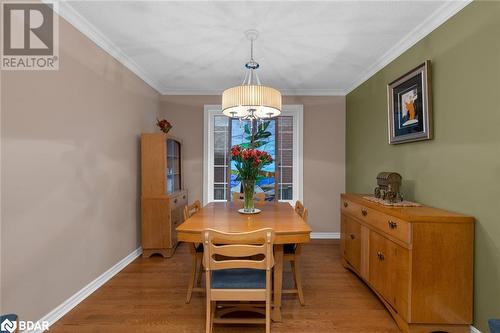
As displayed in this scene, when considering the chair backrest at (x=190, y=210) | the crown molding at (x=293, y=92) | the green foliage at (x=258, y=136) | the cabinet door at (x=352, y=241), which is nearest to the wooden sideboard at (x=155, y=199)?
the chair backrest at (x=190, y=210)

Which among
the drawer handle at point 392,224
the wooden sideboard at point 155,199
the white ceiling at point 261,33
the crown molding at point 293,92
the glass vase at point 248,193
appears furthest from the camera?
the crown molding at point 293,92

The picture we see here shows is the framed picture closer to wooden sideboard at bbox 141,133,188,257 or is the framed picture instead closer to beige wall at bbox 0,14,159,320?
wooden sideboard at bbox 141,133,188,257

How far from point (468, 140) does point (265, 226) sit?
5.39 feet

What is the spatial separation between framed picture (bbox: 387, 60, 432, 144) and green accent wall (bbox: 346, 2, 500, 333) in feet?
0.20

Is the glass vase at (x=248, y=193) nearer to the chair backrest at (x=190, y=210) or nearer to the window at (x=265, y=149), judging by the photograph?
the chair backrest at (x=190, y=210)

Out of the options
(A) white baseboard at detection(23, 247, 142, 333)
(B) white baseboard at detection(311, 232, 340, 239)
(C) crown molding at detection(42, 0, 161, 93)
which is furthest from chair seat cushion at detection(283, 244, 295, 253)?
(C) crown molding at detection(42, 0, 161, 93)

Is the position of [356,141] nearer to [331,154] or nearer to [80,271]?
[331,154]

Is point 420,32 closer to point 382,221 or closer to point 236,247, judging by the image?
point 382,221

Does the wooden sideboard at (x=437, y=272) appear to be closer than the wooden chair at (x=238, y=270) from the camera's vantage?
No

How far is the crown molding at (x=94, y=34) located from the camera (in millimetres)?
2154

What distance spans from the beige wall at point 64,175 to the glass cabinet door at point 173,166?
61 cm

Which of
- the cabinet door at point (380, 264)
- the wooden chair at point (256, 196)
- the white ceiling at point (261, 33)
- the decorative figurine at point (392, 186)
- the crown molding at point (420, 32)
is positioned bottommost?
the cabinet door at point (380, 264)

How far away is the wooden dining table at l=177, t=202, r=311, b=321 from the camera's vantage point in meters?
1.93

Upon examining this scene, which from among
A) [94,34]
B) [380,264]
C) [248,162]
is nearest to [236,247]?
[248,162]
